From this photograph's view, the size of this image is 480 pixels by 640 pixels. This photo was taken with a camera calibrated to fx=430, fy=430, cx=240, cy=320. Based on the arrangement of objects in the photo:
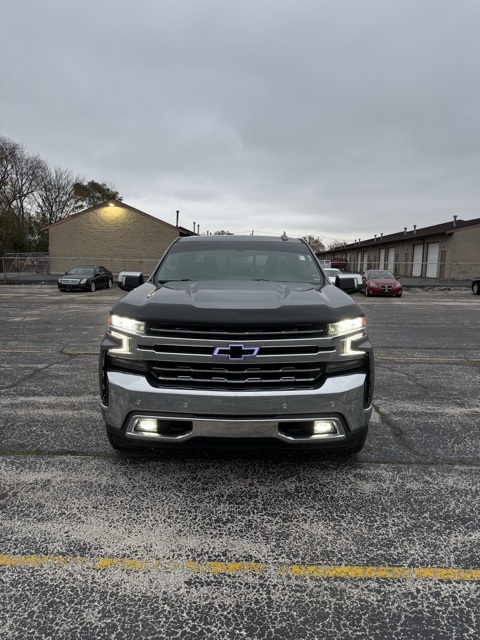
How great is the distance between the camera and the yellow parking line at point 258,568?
2.25 metres

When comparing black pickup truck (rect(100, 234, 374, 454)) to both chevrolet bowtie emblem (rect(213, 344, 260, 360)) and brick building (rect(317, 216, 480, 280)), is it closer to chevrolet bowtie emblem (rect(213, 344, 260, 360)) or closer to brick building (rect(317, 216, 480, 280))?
chevrolet bowtie emblem (rect(213, 344, 260, 360))

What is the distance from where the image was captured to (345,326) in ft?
9.82

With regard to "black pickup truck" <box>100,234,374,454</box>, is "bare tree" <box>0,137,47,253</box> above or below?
above

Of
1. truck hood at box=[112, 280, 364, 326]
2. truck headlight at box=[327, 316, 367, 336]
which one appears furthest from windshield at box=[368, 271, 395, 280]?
truck headlight at box=[327, 316, 367, 336]

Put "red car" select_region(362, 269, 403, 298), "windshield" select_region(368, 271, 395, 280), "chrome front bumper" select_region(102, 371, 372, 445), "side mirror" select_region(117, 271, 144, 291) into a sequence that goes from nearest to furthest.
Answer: "chrome front bumper" select_region(102, 371, 372, 445) < "side mirror" select_region(117, 271, 144, 291) < "red car" select_region(362, 269, 403, 298) < "windshield" select_region(368, 271, 395, 280)

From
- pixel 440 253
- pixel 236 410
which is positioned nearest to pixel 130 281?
pixel 236 410

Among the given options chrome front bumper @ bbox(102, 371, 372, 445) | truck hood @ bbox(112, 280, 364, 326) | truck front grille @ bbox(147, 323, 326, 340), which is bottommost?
chrome front bumper @ bbox(102, 371, 372, 445)

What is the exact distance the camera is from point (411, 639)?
1867 mm

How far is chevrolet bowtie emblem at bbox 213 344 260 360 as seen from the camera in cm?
282

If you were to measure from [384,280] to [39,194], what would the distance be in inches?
1980

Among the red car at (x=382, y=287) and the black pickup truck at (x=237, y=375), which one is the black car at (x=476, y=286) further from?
the black pickup truck at (x=237, y=375)

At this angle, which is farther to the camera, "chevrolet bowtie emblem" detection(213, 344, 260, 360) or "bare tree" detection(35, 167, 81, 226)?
"bare tree" detection(35, 167, 81, 226)

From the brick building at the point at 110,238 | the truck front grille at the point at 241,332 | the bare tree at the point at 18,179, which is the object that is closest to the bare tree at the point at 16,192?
the bare tree at the point at 18,179

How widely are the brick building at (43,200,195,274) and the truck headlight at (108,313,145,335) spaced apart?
3254 centimetres
